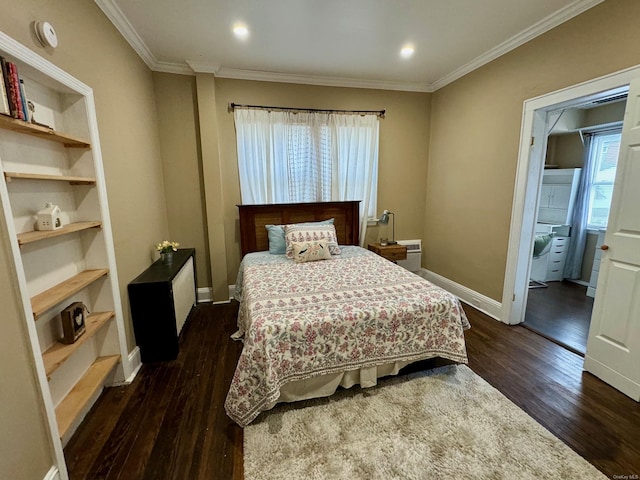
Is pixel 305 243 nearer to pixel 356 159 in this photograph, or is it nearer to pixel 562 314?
pixel 356 159

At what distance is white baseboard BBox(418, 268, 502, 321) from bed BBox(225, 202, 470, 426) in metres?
1.21

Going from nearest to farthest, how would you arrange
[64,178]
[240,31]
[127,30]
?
[64,178] < [127,30] < [240,31]

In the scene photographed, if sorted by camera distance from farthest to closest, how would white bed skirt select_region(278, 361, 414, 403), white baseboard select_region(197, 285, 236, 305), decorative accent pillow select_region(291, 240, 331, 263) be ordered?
white baseboard select_region(197, 285, 236, 305)
decorative accent pillow select_region(291, 240, 331, 263)
white bed skirt select_region(278, 361, 414, 403)

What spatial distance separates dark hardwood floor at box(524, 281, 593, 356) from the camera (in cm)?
275

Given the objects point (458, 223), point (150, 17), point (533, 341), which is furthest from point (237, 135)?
point (533, 341)

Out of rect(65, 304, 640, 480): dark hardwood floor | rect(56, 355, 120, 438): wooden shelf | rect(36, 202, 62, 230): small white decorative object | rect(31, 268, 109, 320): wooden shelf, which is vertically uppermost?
rect(36, 202, 62, 230): small white decorative object

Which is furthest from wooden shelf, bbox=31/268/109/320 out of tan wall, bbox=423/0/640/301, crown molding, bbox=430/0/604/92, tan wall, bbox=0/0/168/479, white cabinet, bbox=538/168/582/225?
white cabinet, bbox=538/168/582/225

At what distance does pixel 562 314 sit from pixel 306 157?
11.8ft

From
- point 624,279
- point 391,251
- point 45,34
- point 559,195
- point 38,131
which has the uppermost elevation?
point 45,34

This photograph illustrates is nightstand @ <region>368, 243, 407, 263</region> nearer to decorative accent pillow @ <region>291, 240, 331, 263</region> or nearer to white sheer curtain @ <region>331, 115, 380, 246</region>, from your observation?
white sheer curtain @ <region>331, 115, 380, 246</region>

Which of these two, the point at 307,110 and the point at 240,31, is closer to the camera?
the point at 240,31

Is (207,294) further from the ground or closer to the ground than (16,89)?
closer to the ground

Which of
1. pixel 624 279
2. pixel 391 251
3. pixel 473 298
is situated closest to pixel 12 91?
pixel 391 251

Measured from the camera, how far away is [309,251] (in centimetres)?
309
